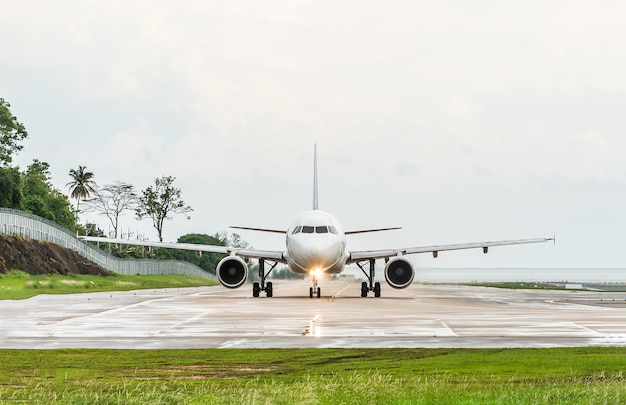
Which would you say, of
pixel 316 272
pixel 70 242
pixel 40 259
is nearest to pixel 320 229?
pixel 316 272

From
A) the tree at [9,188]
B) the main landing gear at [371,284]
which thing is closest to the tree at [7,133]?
the tree at [9,188]

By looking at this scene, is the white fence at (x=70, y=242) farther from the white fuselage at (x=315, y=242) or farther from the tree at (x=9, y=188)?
the white fuselage at (x=315, y=242)

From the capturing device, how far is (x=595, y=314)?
98.7 feet

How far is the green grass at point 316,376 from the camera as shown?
34.2ft

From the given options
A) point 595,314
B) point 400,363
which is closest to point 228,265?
point 595,314

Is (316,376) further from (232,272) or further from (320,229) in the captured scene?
(232,272)

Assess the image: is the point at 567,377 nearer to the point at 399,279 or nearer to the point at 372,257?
the point at 399,279

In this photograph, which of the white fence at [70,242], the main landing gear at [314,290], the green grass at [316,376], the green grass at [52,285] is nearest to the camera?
the green grass at [316,376]

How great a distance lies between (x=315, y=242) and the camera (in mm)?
43938

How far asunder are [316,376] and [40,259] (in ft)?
255

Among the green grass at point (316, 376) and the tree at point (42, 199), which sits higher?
the tree at point (42, 199)

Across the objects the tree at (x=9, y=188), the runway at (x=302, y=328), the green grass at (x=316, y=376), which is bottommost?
the green grass at (x=316, y=376)

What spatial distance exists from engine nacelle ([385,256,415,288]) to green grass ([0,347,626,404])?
30675mm

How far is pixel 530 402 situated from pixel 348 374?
12.8 feet
